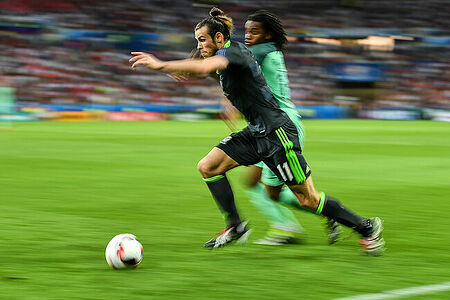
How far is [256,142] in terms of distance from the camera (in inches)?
234

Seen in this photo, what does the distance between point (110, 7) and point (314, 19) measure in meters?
12.1

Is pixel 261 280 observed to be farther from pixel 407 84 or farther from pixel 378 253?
pixel 407 84

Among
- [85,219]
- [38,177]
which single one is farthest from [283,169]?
[38,177]

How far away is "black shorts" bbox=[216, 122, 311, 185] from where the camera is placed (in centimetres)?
571

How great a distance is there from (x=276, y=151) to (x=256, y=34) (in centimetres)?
95

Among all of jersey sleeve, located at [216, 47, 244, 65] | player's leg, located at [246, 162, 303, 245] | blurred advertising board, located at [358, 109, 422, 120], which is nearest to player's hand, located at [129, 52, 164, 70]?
jersey sleeve, located at [216, 47, 244, 65]

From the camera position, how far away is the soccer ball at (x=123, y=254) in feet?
17.2

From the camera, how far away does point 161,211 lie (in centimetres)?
823

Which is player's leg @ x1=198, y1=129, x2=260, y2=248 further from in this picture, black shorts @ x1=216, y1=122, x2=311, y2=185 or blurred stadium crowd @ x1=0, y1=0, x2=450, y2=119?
blurred stadium crowd @ x1=0, y1=0, x2=450, y2=119

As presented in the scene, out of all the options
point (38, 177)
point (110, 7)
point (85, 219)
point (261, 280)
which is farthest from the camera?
point (110, 7)

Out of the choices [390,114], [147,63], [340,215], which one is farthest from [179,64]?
[390,114]

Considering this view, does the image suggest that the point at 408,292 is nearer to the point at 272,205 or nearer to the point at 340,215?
the point at 340,215

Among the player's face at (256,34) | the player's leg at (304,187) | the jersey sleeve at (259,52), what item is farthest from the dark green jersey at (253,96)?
the player's face at (256,34)

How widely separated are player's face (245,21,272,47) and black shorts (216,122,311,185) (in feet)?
2.26
